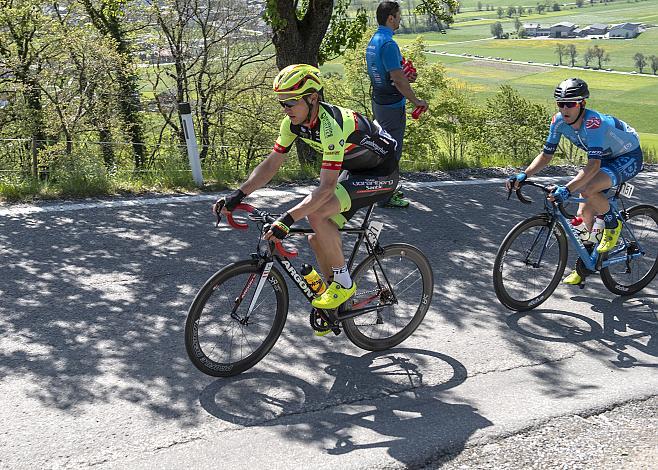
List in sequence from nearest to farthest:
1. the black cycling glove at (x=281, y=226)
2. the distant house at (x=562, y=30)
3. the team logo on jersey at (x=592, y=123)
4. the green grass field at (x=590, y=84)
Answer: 1. the black cycling glove at (x=281, y=226)
2. the team logo on jersey at (x=592, y=123)
3. the green grass field at (x=590, y=84)
4. the distant house at (x=562, y=30)

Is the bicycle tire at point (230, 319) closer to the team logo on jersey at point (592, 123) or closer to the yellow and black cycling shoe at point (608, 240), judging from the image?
the team logo on jersey at point (592, 123)

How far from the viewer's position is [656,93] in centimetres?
9044

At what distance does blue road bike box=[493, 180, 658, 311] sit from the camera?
6355mm

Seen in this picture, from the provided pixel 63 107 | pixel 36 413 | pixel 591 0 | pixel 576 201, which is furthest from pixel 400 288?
pixel 591 0

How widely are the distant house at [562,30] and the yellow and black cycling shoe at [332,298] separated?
136 meters

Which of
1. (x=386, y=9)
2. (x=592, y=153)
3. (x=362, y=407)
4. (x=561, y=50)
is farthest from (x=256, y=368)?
(x=561, y=50)

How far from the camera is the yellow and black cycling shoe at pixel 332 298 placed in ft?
17.1

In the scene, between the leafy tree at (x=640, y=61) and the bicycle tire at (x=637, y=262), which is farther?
the leafy tree at (x=640, y=61)

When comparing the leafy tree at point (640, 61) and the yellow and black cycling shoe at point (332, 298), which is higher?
the yellow and black cycling shoe at point (332, 298)

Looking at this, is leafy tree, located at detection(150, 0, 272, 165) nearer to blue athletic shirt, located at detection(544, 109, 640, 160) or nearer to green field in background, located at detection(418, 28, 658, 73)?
blue athletic shirt, located at detection(544, 109, 640, 160)

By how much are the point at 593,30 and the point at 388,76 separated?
13349 cm

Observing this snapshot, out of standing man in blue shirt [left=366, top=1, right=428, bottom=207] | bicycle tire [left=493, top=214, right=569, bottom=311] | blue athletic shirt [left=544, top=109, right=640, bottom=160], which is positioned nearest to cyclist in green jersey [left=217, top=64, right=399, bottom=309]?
bicycle tire [left=493, top=214, right=569, bottom=311]

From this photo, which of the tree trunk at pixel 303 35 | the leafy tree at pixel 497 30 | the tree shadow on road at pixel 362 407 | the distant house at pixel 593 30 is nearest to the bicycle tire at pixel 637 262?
the tree shadow on road at pixel 362 407

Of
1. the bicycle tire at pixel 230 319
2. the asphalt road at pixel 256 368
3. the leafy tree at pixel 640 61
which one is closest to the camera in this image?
the asphalt road at pixel 256 368
